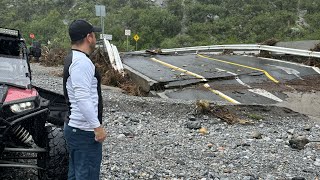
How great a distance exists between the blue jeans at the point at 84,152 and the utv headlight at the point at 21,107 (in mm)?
951

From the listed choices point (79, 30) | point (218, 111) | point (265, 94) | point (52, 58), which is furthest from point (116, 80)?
point (79, 30)

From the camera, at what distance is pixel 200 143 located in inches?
287

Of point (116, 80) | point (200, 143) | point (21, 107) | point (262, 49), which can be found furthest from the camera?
point (262, 49)

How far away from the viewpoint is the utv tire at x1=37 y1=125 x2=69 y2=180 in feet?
16.8

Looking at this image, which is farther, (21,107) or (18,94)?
(18,94)

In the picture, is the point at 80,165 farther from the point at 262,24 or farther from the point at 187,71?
the point at 262,24

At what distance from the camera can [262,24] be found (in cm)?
3944

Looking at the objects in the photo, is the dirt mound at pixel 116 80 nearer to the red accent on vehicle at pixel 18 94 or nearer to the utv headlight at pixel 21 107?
the red accent on vehicle at pixel 18 94

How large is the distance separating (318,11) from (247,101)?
1519 inches

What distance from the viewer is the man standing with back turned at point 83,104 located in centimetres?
385

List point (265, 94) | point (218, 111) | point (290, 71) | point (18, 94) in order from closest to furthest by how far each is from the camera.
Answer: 1. point (18, 94)
2. point (218, 111)
3. point (265, 94)
4. point (290, 71)

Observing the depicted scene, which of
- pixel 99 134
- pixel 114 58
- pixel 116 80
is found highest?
pixel 99 134

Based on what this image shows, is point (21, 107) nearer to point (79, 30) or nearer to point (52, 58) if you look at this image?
point (79, 30)

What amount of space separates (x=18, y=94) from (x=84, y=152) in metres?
1.57
